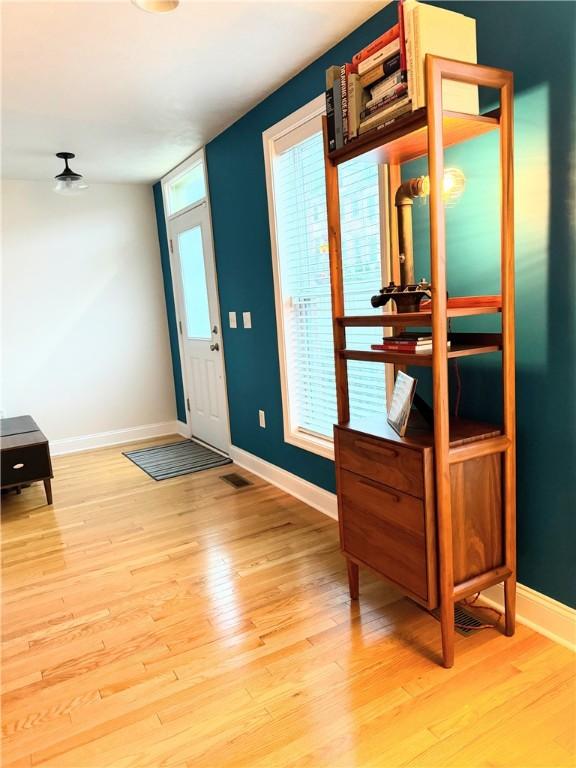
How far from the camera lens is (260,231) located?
3383 mm

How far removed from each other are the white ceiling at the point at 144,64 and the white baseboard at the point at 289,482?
7.35 ft

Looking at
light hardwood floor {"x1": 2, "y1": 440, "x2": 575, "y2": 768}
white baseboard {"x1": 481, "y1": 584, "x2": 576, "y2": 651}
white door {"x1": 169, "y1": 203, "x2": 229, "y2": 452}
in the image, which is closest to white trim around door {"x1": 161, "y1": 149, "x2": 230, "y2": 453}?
white door {"x1": 169, "y1": 203, "x2": 229, "y2": 452}

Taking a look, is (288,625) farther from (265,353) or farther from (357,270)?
(265,353)

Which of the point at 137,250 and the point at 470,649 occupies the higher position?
the point at 137,250

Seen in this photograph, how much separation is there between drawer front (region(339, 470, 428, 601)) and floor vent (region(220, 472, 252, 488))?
5.38 ft

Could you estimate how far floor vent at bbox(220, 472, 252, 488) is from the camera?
367cm

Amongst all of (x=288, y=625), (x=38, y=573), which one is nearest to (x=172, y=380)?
(x=38, y=573)

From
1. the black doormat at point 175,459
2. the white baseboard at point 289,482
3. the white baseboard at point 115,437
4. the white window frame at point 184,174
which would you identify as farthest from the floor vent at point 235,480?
the white window frame at point 184,174

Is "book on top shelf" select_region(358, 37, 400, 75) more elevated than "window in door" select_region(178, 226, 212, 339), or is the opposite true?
"book on top shelf" select_region(358, 37, 400, 75)

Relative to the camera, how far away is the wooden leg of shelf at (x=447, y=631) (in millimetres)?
1710

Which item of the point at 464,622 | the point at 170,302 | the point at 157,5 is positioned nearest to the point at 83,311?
the point at 170,302

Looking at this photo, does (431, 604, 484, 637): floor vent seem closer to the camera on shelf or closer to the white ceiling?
the camera on shelf

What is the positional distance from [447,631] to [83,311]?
421 centimetres

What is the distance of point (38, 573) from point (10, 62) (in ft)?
7.78
